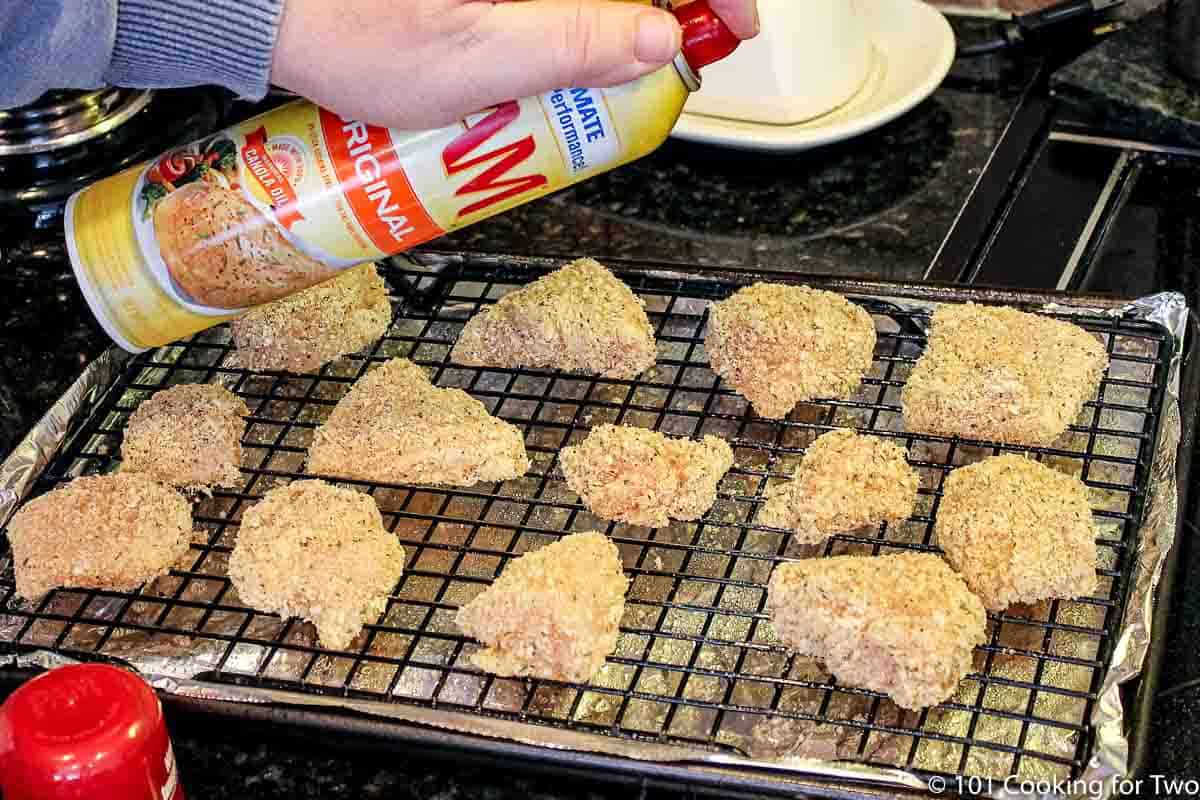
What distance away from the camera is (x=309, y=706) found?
1271 millimetres

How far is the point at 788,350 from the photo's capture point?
5.35ft

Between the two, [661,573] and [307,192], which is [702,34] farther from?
[661,573]

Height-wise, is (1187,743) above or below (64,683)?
below

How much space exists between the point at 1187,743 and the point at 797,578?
399 millimetres

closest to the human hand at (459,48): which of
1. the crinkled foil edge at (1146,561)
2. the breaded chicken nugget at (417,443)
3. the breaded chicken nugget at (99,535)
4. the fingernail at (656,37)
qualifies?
the fingernail at (656,37)

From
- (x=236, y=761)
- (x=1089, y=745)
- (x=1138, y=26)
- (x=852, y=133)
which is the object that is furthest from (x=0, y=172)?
(x=1138, y=26)

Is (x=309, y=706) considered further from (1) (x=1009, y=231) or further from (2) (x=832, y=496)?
(1) (x=1009, y=231)

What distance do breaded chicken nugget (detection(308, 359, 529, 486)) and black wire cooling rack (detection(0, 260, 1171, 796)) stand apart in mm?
24

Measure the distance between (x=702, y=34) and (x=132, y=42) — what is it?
0.57 metres

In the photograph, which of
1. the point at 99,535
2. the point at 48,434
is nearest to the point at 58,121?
the point at 48,434

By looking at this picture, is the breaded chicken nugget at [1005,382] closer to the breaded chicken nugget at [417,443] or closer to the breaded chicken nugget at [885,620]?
the breaded chicken nugget at [885,620]

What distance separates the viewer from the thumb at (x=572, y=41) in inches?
49.8

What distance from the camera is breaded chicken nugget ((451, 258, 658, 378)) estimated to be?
1673mm

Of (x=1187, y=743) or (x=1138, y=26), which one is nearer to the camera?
(x=1187, y=743)
